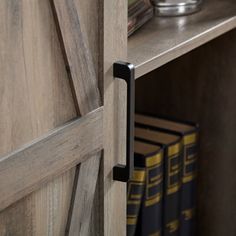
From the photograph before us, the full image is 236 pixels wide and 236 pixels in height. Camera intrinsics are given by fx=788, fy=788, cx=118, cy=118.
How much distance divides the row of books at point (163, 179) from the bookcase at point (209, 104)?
6 centimetres

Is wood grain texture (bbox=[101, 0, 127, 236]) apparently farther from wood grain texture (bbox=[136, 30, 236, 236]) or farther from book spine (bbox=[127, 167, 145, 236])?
wood grain texture (bbox=[136, 30, 236, 236])

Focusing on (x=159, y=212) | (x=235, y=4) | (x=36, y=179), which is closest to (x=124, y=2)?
(x=36, y=179)

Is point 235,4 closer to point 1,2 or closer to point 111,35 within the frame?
point 111,35

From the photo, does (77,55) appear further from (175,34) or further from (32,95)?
(175,34)

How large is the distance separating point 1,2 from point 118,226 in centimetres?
48

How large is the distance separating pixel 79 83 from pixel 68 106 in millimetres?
33

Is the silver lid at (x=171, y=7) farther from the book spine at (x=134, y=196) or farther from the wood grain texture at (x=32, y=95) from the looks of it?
the wood grain texture at (x=32, y=95)

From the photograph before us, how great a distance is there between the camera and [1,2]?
2.78ft

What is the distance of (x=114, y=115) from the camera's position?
1.11 m

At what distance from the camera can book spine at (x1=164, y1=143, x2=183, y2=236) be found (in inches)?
61.8

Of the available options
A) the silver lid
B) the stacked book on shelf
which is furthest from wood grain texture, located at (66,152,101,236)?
the silver lid

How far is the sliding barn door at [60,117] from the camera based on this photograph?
0.90 meters

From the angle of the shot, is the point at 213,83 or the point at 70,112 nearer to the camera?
the point at 70,112

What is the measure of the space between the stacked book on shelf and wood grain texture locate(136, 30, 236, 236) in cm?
25
